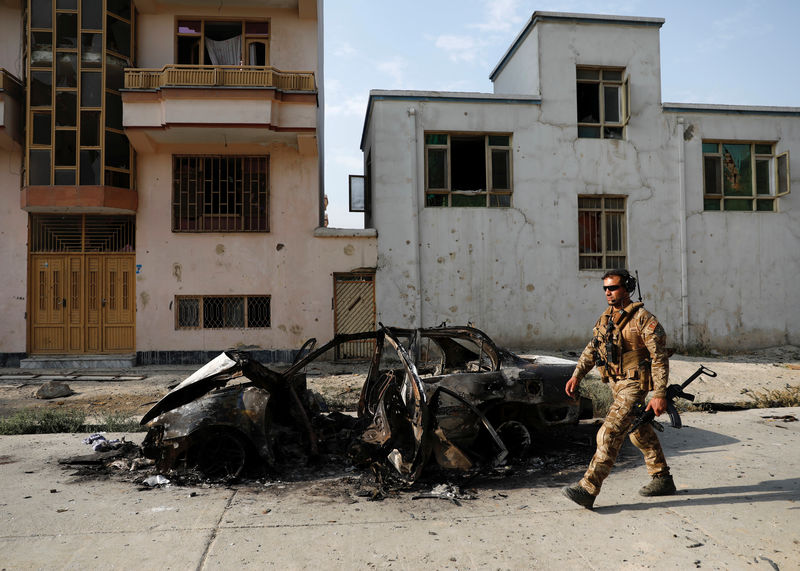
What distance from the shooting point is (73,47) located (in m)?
12.6

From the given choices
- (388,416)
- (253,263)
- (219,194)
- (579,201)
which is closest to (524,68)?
(579,201)

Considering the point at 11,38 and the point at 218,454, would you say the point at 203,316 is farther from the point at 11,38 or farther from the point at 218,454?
the point at 218,454

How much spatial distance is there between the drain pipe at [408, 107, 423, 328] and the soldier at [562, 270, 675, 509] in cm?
886

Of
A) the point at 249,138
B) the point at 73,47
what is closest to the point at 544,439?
the point at 249,138

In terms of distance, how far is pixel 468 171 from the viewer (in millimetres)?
14016

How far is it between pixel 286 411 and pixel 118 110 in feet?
35.9

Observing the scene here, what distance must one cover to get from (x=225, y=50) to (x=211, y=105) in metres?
2.36

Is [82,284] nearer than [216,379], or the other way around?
[216,379]

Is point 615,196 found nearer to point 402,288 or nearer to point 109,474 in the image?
point 402,288

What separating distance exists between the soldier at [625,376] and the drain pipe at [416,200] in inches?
349

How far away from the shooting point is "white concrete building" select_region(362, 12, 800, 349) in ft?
43.6

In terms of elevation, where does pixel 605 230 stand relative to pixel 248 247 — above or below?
above

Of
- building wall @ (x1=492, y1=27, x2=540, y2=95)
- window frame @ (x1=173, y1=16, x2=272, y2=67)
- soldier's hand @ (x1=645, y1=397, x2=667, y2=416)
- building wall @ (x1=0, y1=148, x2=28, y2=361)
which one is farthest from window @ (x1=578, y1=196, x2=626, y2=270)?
building wall @ (x1=0, y1=148, x2=28, y2=361)

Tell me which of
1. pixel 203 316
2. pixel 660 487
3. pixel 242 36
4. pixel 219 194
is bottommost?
pixel 660 487
